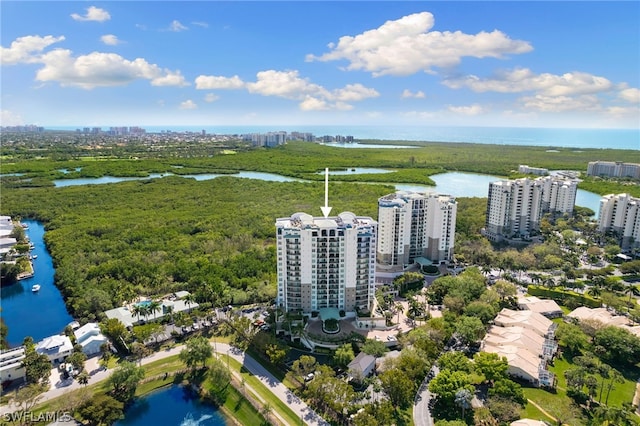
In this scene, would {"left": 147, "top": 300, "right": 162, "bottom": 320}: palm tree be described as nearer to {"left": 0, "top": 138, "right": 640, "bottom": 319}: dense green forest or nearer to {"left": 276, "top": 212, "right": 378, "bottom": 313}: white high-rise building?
{"left": 0, "top": 138, "right": 640, "bottom": 319}: dense green forest

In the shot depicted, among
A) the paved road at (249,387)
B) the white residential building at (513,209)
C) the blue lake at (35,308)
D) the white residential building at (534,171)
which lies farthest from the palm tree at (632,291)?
the white residential building at (534,171)

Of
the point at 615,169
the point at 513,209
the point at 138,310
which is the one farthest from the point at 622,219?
the point at 615,169

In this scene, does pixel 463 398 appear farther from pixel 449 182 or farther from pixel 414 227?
pixel 449 182

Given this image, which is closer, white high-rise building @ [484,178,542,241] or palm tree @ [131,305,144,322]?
palm tree @ [131,305,144,322]

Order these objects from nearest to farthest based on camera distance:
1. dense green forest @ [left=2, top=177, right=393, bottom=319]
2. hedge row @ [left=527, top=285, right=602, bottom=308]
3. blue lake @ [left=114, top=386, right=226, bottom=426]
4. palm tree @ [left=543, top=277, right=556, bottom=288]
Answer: blue lake @ [left=114, top=386, right=226, bottom=426] → hedge row @ [left=527, top=285, right=602, bottom=308] → dense green forest @ [left=2, top=177, right=393, bottom=319] → palm tree @ [left=543, top=277, right=556, bottom=288]

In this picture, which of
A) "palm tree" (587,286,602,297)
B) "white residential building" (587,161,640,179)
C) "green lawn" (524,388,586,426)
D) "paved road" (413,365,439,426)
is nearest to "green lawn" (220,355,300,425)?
"paved road" (413,365,439,426)

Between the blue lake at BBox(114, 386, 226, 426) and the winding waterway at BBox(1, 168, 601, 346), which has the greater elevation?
the winding waterway at BBox(1, 168, 601, 346)

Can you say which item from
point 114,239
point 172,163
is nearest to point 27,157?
point 172,163

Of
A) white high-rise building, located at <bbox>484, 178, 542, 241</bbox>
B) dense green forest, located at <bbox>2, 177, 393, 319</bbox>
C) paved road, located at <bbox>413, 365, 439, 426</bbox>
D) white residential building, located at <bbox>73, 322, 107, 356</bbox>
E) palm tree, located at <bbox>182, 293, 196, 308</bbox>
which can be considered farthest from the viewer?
white high-rise building, located at <bbox>484, 178, 542, 241</bbox>

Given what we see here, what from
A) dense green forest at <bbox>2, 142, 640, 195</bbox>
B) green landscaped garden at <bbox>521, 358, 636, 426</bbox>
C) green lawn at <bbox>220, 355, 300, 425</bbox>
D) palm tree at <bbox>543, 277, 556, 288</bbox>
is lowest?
green lawn at <bbox>220, 355, 300, 425</bbox>
